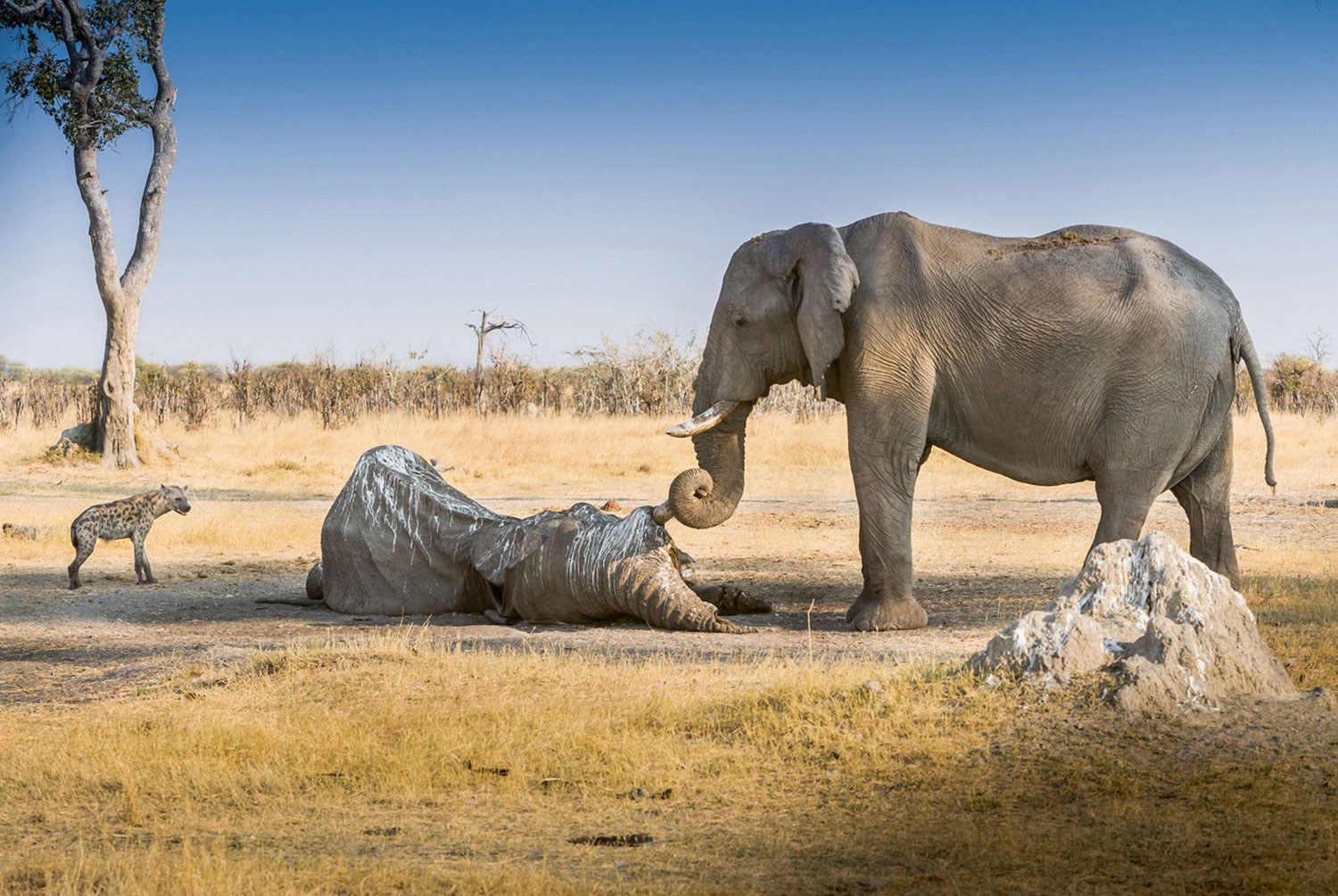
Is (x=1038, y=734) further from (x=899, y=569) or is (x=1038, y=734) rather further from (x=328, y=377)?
(x=328, y=377)

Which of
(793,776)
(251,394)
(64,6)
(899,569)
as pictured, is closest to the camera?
(793,776)

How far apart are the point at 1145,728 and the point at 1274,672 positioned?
3.49 ft

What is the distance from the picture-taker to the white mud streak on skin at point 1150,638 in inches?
279

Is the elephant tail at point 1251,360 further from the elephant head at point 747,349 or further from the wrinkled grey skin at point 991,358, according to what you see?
the elephant head at point 747,349

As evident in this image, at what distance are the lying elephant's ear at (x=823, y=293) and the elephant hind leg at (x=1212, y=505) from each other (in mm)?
3075

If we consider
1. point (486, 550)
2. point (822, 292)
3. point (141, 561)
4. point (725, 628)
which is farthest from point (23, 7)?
point (725, 628)

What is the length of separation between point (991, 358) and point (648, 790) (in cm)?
545

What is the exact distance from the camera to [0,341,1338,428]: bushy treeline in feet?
123

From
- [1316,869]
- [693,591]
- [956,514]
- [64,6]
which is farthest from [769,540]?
[64,6]

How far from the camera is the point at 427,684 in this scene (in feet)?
27.0

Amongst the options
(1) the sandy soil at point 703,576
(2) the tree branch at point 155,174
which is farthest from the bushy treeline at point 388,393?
(1) the sandy soil at point 703,576

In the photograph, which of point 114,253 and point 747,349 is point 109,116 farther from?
point 747,349

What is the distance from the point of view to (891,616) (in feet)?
34.5

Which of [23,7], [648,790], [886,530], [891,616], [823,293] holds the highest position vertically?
[23,7]
